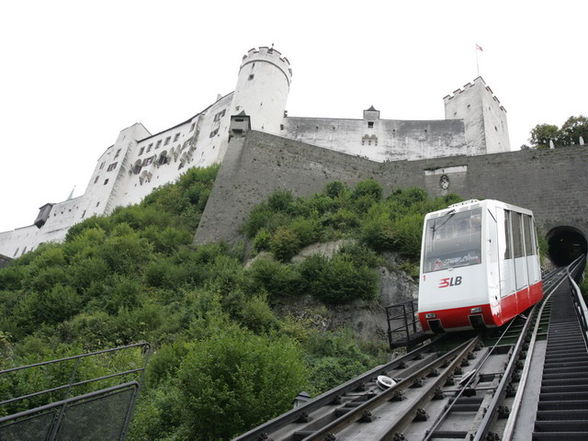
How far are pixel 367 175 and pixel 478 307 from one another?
1894cm

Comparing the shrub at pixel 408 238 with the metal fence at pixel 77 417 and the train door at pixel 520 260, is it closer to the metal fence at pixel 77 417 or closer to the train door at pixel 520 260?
the train door at pixel 520 260

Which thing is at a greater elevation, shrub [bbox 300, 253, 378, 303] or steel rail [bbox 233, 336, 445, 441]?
shrub [bbox 300, 253, 378, 303]

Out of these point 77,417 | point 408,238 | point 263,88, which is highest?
point 263,88

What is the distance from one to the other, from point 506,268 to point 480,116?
3560 centimetres

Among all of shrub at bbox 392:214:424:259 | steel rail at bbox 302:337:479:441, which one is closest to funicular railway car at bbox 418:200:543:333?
steel rail at bbox 302:337:479:441

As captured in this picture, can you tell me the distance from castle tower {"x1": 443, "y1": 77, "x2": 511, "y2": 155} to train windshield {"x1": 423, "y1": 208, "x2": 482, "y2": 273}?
103 feet

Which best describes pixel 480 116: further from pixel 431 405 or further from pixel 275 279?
pixel 431 405

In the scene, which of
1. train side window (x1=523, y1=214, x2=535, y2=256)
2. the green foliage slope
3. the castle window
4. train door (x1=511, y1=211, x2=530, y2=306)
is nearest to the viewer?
the green foliage slope

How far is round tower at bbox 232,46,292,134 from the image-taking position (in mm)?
39056

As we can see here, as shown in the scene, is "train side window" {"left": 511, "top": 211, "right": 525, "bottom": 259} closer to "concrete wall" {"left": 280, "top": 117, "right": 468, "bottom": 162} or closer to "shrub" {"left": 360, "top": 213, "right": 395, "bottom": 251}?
"shrub" {"left": 360, "top": 213, "right": 395, "bottom": 251}

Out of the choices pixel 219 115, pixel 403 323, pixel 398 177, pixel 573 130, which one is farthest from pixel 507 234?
pixel 219 115

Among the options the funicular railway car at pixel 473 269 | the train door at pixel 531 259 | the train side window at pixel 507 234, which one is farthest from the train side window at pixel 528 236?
the train side window at pixel 507 234

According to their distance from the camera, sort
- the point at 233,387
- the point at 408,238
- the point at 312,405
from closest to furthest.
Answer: the point at 312,405, the point at 233,387, the point at 408,238

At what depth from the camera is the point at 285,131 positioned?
4084 centimetres
